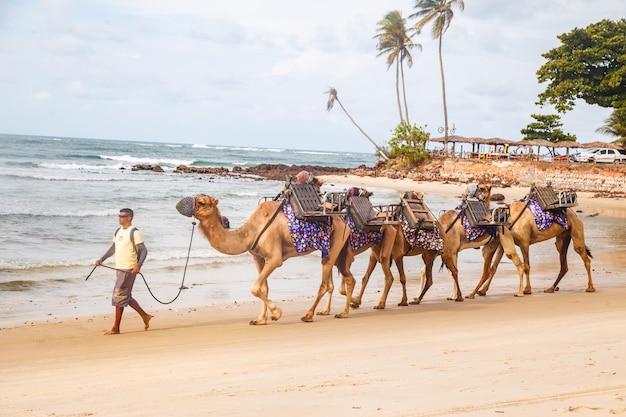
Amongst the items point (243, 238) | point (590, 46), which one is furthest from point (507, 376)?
point (590, 46)

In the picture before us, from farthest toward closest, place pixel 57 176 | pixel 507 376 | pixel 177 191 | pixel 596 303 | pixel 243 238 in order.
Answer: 1. pixel 57 176
2. pixel 177 191
3. pixel 596 303
4. pixel 243 238
5. pixel 507 376

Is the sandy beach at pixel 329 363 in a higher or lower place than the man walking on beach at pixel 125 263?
lower

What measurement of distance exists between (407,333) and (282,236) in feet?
8.03

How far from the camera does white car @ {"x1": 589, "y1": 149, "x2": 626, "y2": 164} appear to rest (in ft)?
164

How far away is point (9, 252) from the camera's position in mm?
18594

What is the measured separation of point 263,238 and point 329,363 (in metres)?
3.46

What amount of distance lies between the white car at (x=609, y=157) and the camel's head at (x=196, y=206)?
4366 cm

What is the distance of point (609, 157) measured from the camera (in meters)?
50.9

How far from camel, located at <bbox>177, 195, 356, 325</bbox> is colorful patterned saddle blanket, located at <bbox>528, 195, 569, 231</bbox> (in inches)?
193

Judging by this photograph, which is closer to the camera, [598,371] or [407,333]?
[598,371]

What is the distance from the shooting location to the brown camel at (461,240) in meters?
13.5

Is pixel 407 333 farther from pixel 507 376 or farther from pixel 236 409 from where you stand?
pixel 236 409

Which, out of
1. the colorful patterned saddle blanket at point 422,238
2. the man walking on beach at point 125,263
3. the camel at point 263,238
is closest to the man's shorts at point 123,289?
the man walking on beach at point 125,263

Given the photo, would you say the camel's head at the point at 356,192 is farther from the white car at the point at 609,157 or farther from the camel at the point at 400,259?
the white car at the point at 609,157
